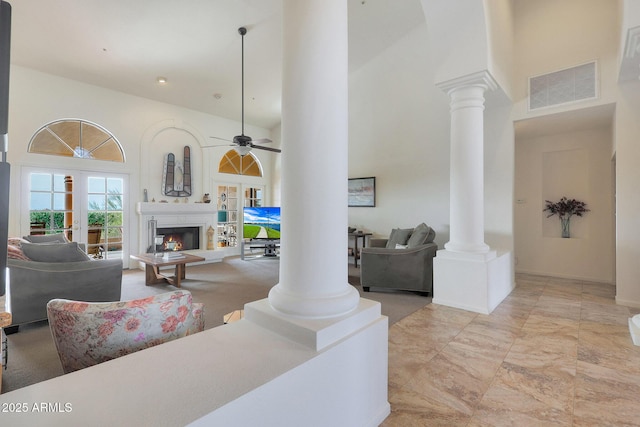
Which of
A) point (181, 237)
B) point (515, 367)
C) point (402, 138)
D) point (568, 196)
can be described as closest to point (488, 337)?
point (515, 367)

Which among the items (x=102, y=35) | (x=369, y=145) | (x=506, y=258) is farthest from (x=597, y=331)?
(x=102, y=35)

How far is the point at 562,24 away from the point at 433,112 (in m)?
→ 2.01

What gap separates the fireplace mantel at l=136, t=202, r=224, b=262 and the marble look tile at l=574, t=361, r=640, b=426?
6.07 meters

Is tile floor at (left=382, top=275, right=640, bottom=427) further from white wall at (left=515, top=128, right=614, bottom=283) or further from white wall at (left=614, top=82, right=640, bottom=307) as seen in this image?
white wall at (left=515, top=128, right=614, bottom=283)

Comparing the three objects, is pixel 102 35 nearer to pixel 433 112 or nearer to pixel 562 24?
pixel 433 112

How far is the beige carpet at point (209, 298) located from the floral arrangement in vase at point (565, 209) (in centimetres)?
300

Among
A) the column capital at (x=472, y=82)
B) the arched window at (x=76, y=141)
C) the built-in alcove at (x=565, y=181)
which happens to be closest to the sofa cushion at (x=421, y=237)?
the column capital at (x=472, y=82)

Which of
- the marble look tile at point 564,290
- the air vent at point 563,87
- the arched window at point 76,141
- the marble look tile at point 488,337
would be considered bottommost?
the marble look tile at point 488,337

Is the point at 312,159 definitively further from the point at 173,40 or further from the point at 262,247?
the point at 262,247

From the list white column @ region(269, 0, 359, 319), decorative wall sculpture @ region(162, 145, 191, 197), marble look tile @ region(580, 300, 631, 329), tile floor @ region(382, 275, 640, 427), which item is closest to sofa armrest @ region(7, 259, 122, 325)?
white column @ region(269, 0, 359, 319)

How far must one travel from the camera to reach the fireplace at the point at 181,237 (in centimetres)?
645

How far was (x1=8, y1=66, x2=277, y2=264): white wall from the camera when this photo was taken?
4719 millimetres

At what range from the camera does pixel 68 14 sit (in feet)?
12.5

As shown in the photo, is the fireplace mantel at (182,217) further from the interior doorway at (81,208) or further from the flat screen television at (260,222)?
the flat screen television at (260,222)
